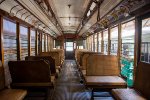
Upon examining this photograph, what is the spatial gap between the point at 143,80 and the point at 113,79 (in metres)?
1.11

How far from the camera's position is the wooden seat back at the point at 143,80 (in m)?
2.57

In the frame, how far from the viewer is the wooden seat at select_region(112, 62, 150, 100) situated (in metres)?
A: 2.56

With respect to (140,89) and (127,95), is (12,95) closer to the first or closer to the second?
(127,95)

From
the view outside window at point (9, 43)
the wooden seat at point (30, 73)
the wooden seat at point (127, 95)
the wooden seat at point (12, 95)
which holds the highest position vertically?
the view outside window at point (9, 43)

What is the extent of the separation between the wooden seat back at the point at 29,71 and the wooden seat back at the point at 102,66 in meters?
1.22

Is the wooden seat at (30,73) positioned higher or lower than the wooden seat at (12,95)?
higher

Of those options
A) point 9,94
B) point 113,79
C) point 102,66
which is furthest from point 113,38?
point 9,94

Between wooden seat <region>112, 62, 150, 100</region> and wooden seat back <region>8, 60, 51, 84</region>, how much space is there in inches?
60.1

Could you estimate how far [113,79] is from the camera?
381 centimetres

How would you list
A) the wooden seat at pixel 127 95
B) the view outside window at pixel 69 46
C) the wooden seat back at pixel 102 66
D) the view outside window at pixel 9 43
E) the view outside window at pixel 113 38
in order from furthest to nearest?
the view outside window at pixel 69 46, the view outside window at pixel 113 38, the wooden seat back at pixel 102 66, the view outside window at pixel 9 43, the wooden seat at pixel 127 95

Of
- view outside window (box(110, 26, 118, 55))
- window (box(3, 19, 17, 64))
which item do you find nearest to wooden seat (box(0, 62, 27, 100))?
window (box(3, 19, 17, 64))

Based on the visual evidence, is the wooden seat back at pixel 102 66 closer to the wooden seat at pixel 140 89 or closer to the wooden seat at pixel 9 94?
the wooden seat at pixel 140 89

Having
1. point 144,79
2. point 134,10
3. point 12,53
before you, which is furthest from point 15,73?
point 134,10

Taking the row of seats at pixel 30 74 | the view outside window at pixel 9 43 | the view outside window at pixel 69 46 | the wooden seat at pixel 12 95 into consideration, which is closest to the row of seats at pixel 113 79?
the row of seats at pixel 30 74
